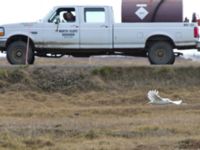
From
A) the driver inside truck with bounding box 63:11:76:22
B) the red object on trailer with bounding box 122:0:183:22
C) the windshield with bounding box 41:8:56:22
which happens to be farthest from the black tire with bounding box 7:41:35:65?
the red object on trailer with bounding box 122:0:183:22

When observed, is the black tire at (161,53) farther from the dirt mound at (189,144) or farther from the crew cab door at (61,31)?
the dirt mound at (189,144)

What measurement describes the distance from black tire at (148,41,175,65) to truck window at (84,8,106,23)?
1.90m

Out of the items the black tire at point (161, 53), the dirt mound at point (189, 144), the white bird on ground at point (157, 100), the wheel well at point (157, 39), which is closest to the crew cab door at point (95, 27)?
the wheel well at point (157, 39)

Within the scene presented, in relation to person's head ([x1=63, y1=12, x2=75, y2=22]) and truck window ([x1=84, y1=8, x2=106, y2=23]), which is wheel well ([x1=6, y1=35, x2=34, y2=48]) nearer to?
person's head ([x1=63, y1=12, x2=75, y2=22])

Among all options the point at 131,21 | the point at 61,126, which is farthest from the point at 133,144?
the point at 131,21

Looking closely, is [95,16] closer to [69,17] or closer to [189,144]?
[69,17]

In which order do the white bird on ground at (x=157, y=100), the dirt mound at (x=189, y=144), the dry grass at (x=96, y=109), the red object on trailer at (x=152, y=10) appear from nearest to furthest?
the dirt mound at (x=189, y=144), the dry grass at (x=96, y=109), the white bird on ground at (x=157, y=100), the red object on trailer at (x=152, y=10)

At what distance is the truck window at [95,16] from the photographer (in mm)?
21633

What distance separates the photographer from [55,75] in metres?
20.3

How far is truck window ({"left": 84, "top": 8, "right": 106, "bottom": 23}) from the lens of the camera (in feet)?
71.0

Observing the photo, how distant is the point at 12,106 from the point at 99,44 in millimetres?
4886

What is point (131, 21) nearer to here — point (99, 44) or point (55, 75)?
point (99, 44)

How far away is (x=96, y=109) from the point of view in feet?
56.6

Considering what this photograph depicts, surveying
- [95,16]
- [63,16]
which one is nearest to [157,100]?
[95,16]
